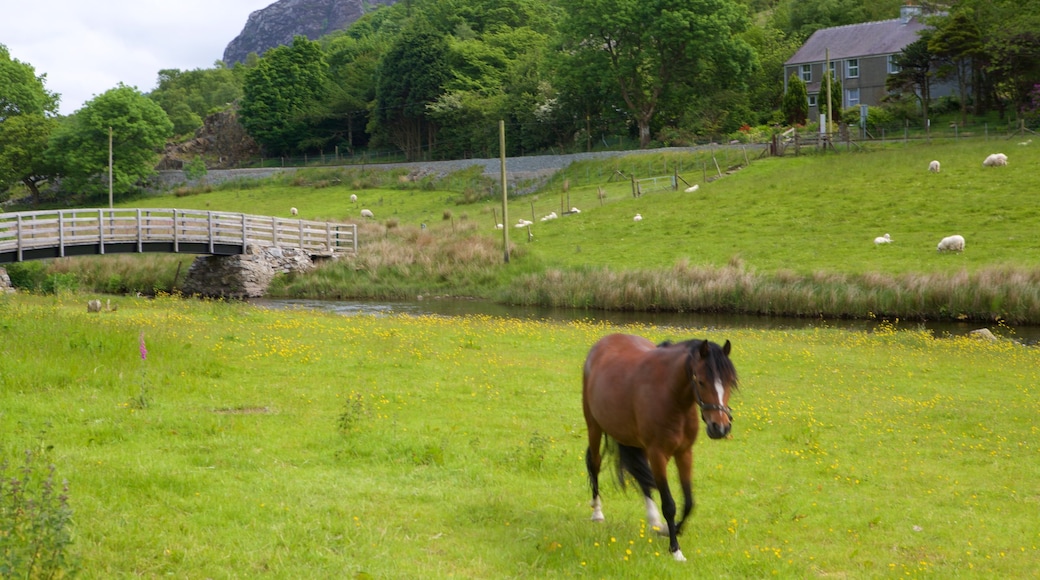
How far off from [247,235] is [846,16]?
7284 cm


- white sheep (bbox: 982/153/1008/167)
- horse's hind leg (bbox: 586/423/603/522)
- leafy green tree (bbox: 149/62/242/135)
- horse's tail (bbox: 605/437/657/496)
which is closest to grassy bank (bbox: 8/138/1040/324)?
white sheep (bbox: 982/153/1008/167)

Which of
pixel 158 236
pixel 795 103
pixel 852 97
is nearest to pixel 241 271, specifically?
pixel 158 236

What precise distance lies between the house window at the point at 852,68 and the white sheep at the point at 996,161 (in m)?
33.1

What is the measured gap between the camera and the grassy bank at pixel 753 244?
1324 inches

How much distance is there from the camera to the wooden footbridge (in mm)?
36875

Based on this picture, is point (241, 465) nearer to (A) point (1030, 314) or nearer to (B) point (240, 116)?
(A) point (1030, 314)

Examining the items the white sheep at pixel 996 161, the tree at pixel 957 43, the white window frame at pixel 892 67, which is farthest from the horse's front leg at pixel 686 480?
the white window frame at pixel 892 67

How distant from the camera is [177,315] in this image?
82.8ft

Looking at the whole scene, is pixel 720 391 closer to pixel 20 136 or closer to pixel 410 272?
pixel 410 272

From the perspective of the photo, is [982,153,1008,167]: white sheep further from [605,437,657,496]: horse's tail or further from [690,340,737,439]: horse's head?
[690,340,737,439]: horse's head

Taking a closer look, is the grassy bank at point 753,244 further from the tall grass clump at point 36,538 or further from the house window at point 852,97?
the tall grass clump at point 36,538

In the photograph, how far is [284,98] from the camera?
104250mm

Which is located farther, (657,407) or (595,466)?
(595,466)

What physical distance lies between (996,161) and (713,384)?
156 feet
